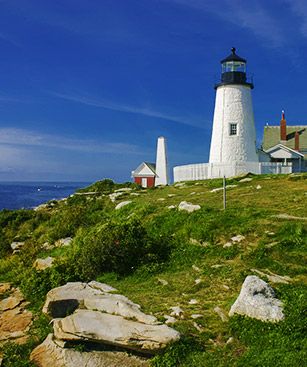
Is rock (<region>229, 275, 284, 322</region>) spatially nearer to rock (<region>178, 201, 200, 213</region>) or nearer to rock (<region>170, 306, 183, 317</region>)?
rock (<region>170, 306, 183, 317</region>)

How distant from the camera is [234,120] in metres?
36.2

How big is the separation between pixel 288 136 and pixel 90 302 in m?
38.1

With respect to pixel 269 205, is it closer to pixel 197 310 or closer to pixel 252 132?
pixel 197 310

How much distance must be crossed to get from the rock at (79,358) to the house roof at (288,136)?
37619 mm

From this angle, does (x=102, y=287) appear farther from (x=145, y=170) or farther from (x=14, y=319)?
(x=145, y=170)

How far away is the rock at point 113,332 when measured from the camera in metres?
8.41

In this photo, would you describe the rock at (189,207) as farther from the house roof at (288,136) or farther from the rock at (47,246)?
the house roof at (288,136)

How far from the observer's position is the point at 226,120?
3644cm

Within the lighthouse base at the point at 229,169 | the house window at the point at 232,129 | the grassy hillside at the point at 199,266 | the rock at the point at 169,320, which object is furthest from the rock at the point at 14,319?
the house window at the point at 232,129

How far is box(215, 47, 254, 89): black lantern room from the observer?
120 feet

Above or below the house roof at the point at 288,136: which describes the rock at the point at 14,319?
below

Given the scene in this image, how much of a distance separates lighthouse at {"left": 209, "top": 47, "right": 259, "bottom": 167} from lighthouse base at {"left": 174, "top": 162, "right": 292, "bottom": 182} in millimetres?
781

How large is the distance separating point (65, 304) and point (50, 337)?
3.65 ft

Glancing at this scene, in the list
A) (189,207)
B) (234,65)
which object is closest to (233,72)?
(234,65)
